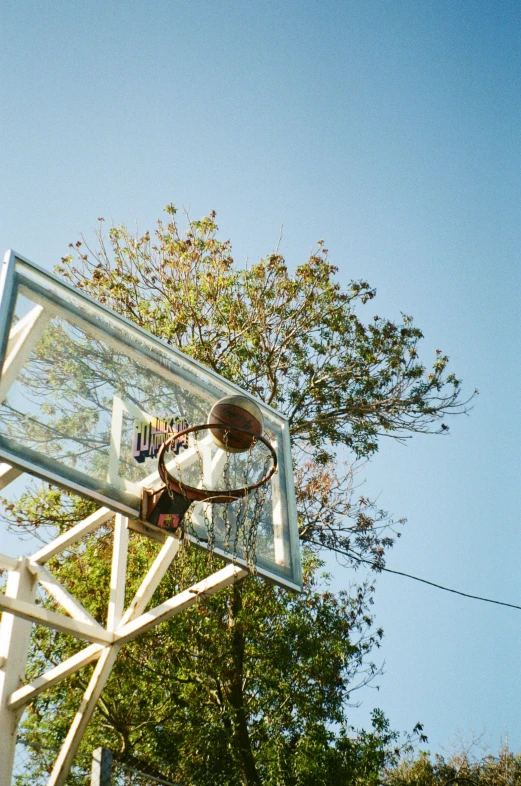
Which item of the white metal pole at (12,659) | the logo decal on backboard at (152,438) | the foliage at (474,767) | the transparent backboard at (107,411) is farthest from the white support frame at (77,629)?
the foliage at (474,767)

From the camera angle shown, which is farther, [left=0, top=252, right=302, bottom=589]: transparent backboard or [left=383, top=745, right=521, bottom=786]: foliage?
[left=383, top=745, right=521, bottom=786]: foliage

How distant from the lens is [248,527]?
5676 millimetres

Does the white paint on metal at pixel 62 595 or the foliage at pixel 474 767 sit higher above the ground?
the foliage at pixel 474 767

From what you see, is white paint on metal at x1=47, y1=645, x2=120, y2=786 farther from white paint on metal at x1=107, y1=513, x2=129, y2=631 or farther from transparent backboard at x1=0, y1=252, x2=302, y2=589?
transparent backboard at x1=0, y1=252, x2=302, y2=589

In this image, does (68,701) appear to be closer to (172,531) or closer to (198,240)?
(172,531)

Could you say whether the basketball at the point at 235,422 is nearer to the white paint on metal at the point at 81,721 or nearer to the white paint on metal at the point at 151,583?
the white paint on metal at the point at 151,583

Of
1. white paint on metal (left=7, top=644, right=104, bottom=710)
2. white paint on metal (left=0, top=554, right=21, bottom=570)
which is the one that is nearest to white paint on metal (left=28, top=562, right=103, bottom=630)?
white paint on metal (left=0, top=554, right=21, bottom=570)

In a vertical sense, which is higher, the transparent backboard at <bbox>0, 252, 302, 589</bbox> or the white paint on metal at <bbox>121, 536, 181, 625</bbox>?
the transparent backboard at <bbox>0, 252, 302, 589</bbox>

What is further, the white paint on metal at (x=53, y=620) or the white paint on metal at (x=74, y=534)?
the white paint on metal at (x=74, y=534)

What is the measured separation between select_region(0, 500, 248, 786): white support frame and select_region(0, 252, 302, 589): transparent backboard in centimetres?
49

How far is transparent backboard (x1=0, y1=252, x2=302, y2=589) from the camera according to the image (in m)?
Result: 4.66

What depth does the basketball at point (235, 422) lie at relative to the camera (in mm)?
4977

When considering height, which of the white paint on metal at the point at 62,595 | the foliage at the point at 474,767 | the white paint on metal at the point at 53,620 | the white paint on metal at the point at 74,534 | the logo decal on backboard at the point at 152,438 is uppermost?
the foliage at the point at 474,767

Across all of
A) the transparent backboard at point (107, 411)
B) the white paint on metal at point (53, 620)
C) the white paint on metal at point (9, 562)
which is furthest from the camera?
the white paint on metal at point (9, 562)
